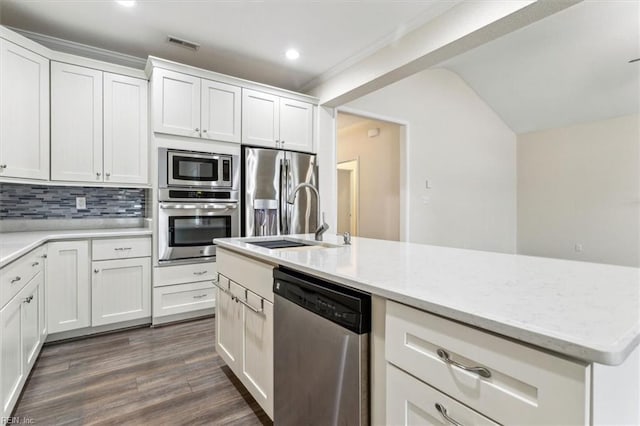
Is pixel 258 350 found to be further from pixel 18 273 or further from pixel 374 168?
pixel 374 168

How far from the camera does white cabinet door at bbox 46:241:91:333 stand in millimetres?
2455

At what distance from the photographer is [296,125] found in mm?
3641

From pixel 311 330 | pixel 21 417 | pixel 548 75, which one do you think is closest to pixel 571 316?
pixel 311 330

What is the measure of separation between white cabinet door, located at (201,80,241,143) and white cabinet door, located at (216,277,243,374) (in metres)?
1.69

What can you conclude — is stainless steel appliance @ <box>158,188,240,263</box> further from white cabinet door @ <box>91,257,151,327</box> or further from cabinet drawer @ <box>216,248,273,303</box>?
cabinet drawer @ <box>216,248,273,303</box>

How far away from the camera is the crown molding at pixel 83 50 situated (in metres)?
2.78

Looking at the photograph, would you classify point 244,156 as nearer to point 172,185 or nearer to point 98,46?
point 172,185

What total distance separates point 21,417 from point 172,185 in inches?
71.5

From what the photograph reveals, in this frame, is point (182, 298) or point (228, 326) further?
point (182, 298)

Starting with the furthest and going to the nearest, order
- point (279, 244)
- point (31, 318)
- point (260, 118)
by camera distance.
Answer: point (260, 118) < point (279, 244) < point (31, 318)

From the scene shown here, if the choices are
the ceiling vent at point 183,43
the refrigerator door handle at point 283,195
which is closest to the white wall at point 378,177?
the refrigerator door handle at point 283,195

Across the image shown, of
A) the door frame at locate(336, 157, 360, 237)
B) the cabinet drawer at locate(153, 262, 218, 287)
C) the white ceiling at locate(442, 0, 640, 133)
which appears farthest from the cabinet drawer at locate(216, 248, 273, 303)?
the white ceiling at locate(442, 0, 640, 133)

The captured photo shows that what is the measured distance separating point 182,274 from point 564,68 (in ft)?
18.7

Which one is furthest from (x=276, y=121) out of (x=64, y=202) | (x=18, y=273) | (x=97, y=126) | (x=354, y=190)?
(x=354, y=190)
